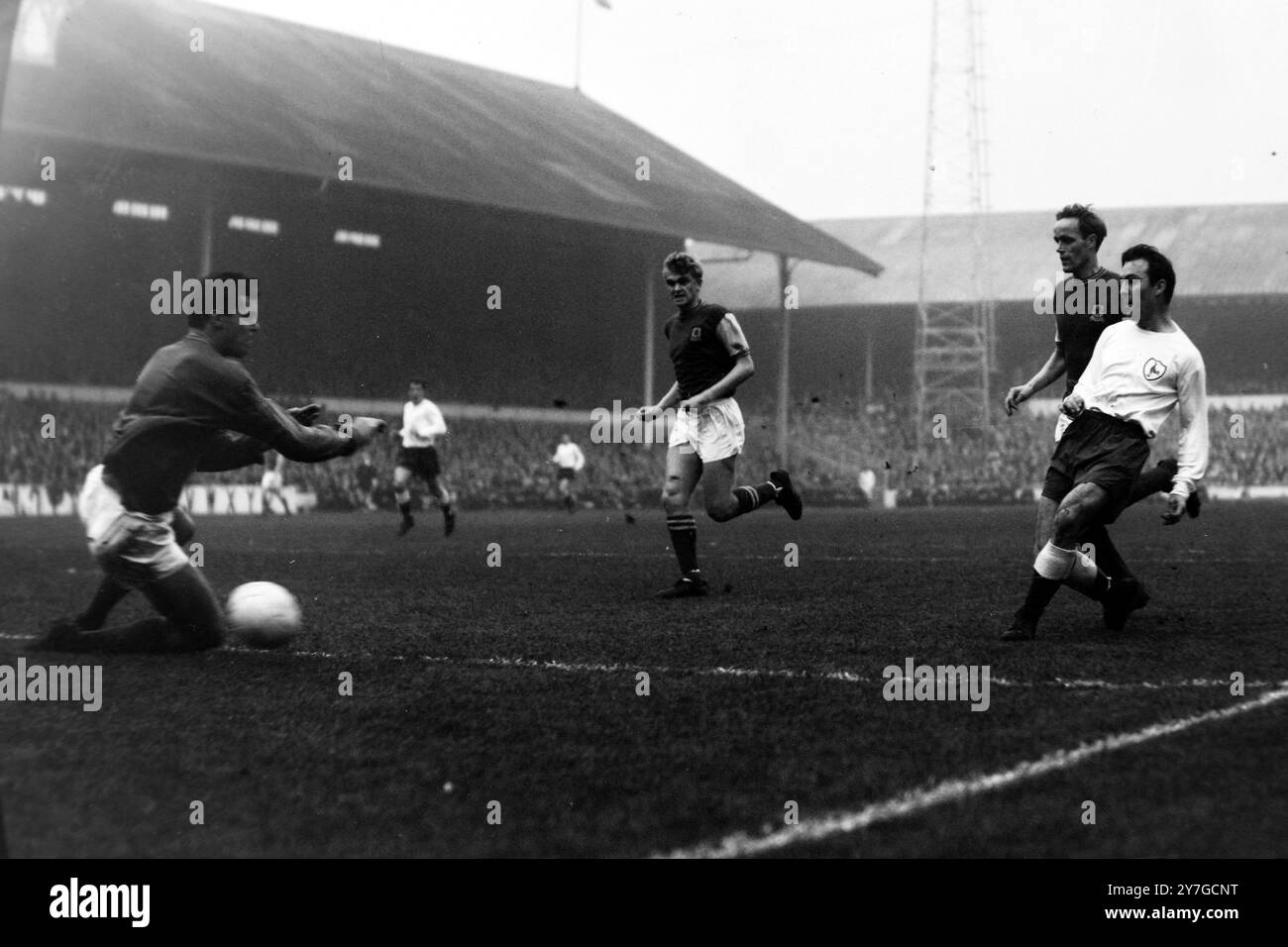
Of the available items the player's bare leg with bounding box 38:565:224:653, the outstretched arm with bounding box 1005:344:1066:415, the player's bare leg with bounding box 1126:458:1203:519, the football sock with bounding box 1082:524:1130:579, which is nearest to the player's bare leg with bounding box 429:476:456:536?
the player's bare leg with bounding box 38:565:224:653

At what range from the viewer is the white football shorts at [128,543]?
6660 mm

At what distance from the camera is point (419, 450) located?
1922 centimetres

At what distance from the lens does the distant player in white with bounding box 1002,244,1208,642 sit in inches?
256

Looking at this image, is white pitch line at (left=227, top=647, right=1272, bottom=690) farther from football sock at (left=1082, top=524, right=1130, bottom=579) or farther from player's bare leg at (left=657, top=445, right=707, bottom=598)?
player's bare leg at (left=657, top=445, right=707, bottom=598)

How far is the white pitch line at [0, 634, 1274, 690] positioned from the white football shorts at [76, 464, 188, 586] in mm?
518

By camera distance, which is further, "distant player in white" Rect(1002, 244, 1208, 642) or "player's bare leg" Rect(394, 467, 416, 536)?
"player's bare leg" Rect(394, 467, 416, 536)

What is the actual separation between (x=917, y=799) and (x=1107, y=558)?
404cm

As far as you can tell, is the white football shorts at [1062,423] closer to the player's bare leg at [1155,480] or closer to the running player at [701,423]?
the player's bare leg at [1155,480]

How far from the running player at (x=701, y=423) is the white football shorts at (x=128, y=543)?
3498 mm

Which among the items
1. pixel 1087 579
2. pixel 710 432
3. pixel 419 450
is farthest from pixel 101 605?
pixel 419 450

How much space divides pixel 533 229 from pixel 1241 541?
22613 mm

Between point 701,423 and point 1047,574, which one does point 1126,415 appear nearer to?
point 1047,574

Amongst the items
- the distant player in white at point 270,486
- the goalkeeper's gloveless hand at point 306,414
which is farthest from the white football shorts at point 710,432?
the distant player in white at point 270,486

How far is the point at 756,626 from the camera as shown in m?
7.52
